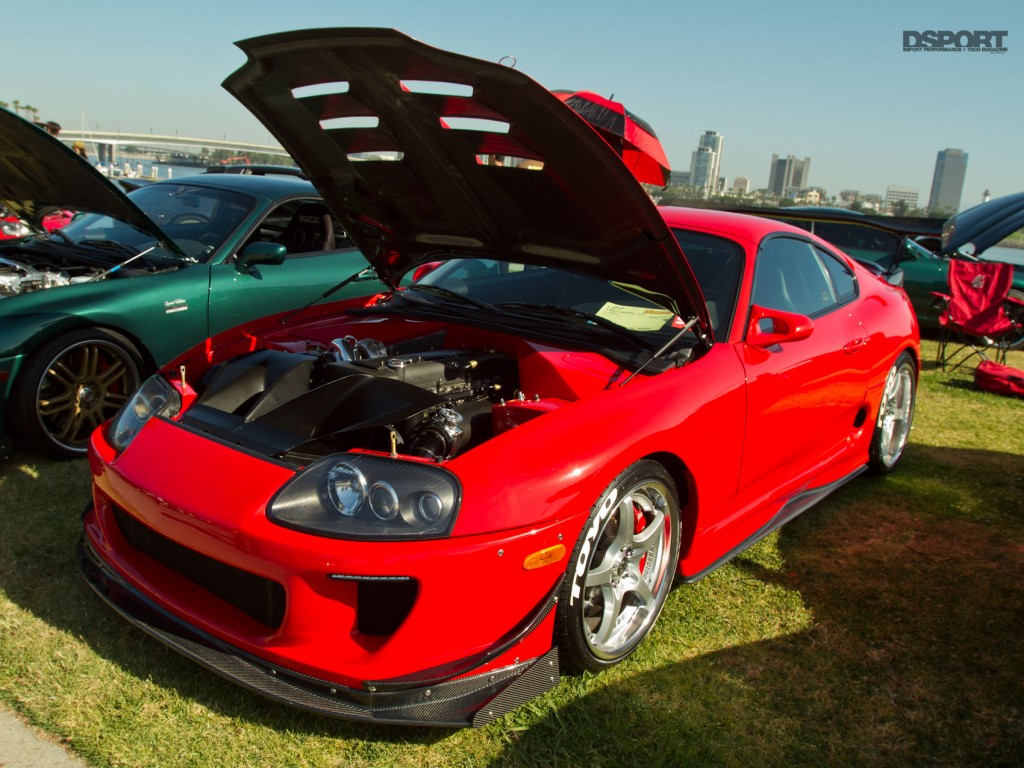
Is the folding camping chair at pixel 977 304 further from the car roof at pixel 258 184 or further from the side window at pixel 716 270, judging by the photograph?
the car roof at pixel 258 184

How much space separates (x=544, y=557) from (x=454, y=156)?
1557mm

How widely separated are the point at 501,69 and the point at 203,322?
117 inches

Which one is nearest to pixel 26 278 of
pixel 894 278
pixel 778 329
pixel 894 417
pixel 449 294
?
pixel 449 294

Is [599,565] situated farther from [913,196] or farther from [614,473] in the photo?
[913,196]

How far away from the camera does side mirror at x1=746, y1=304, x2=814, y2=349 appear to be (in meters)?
3.12

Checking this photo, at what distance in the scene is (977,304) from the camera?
26.1 feet

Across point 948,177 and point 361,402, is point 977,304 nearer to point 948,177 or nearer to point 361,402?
point 361,402

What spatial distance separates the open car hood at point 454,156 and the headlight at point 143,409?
1.09m

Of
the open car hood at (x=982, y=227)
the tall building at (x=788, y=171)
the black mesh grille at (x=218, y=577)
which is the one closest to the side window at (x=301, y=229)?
the black mesh grille at (x=218, y=577)

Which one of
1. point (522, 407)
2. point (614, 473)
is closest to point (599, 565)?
point (614, 473)

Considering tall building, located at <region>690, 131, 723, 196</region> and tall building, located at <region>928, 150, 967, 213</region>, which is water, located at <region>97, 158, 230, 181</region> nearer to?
tall building, located at <region>690, 131, 723, 196</region>

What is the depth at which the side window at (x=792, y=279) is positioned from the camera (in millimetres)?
3477

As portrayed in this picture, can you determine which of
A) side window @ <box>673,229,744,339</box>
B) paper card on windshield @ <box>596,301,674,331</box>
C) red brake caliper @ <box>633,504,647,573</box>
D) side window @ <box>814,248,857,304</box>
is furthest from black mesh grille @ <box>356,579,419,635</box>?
side window @ <box>814,248,857,304</box>

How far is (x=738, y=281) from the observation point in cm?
332
